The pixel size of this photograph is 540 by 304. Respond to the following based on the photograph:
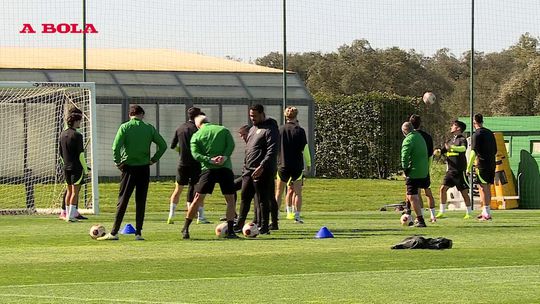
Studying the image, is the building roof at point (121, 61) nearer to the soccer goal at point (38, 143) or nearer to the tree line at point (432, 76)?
the soccer goal at point (38, 143)

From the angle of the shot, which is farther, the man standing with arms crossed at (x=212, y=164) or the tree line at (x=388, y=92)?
the tree line at (x=388, y=92)

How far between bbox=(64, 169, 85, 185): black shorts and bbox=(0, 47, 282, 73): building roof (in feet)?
41.7

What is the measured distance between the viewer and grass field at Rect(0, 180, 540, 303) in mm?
12539

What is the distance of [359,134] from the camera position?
153ft

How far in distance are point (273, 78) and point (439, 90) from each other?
36.2m

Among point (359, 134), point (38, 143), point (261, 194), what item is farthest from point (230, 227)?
point (359, 134)

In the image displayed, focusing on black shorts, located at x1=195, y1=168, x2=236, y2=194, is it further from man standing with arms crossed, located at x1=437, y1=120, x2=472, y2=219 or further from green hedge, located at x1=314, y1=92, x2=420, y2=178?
green hedge, located at x1=314, y1=92, x2=420, y2=178

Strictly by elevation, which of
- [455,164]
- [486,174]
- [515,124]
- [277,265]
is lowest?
[277,265]

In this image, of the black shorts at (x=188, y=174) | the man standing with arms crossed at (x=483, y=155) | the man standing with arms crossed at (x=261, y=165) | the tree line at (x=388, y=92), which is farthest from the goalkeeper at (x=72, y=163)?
the tree line at (x=388, y=92)

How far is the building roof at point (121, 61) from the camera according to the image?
41094 mm

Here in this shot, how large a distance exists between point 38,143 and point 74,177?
6857 mm

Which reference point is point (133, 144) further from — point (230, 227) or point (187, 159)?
point (187, 159)

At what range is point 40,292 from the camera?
12.9 meters

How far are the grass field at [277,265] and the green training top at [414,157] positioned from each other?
991mm
